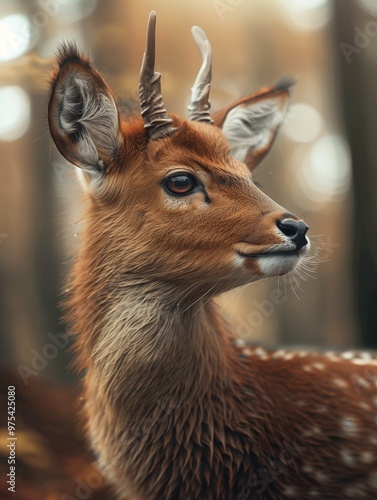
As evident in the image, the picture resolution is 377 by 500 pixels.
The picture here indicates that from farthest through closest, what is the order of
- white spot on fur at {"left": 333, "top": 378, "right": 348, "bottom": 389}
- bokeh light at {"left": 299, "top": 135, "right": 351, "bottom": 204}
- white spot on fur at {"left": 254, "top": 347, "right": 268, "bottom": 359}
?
bokeh light at {"left": 299, "top": 135, "right": 351, "bottom": 204} < white spot on fur at {"left": 254, "top": 347, "right": 268, "bottom": 359} < white spot on fur at {"left": 333, "top": 378, "right": 348, "bottom": 389}

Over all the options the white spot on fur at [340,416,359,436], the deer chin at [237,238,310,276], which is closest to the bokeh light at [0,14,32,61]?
the deer chin at [237,238,310,276]

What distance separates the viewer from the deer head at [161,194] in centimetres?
190

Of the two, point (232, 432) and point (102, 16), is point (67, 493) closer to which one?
point (232, 432)

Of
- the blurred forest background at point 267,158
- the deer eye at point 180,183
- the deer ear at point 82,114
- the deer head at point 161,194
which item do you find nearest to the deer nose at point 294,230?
the deer head at point 161,194

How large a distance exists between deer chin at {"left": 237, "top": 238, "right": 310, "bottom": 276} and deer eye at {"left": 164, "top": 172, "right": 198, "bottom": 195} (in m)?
0.29

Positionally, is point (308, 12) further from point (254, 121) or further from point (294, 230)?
point (294, 230)

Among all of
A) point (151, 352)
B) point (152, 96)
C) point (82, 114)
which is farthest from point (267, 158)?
point (151, 352)

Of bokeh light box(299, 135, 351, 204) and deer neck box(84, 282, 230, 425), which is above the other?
bokeh light box(299, 135, 351, 204)

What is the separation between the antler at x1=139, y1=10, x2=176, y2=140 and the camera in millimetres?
1983

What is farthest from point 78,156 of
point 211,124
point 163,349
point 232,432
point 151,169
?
point 232,432

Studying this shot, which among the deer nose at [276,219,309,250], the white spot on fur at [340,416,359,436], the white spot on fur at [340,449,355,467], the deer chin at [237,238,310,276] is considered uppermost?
the deer nose at [276,219,309,250]

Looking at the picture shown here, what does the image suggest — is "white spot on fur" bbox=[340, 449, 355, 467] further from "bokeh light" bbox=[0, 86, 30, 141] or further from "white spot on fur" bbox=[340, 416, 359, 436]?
"bokeh light" bbox=[0, 86, 30, 141]

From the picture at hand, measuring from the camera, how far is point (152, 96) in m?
2.02

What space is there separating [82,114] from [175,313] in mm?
723
